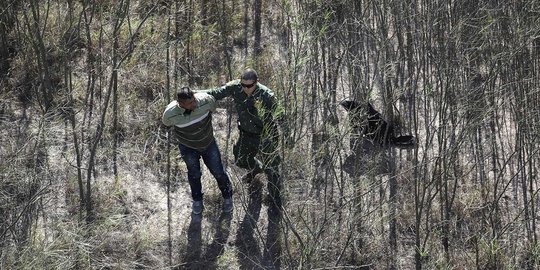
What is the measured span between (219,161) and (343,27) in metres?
2.71

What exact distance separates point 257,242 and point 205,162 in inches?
34.3

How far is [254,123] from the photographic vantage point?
7293 millimetres

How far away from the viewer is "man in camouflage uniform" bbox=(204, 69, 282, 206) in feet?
22.6

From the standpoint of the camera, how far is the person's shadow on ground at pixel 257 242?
7426 millimetres

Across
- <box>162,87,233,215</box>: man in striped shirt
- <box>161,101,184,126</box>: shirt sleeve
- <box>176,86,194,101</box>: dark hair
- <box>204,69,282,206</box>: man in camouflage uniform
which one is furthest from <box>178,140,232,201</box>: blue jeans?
<box>176,86,194,101</box>: dark hair

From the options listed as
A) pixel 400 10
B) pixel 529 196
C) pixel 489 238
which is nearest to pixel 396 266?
pixel 489 238

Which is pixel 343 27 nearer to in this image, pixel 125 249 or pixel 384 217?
pixel 384 217

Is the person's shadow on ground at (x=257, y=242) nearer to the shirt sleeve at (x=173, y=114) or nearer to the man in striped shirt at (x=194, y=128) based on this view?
the man in striped shirt at (x=194, y=128)

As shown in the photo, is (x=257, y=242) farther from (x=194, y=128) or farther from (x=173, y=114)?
(x=173, y=114)

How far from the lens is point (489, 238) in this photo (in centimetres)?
780

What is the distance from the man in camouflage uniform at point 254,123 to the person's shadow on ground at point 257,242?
25cm

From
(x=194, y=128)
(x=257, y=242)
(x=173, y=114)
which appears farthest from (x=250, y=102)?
(x=257, y=242)

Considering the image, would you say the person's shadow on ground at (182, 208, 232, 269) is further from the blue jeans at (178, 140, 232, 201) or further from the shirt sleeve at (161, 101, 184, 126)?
the shirt sleeve at (161, 101, 184, 126)

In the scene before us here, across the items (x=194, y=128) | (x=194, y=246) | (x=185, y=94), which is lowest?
(x=194, y=246)
